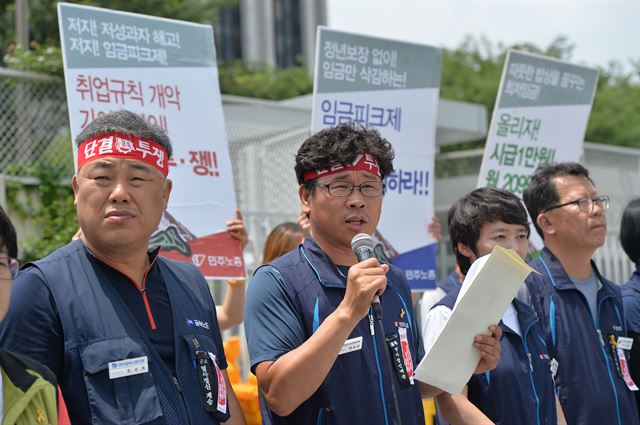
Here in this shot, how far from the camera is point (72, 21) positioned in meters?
4.88

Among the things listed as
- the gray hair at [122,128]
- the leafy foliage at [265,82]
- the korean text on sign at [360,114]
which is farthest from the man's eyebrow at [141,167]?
the leafy foliage at [265,82]

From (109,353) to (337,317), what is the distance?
68 cm

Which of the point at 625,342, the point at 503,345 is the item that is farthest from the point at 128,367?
the point at 625,342

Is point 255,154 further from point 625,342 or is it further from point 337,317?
point 337,317

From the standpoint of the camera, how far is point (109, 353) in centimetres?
251

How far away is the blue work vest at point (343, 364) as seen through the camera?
274cm

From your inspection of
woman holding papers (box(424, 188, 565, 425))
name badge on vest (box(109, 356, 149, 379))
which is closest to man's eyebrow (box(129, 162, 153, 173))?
name badge on vest (box(109, 356, 149, 379))

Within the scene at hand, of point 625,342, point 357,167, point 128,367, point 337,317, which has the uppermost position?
point 357,167

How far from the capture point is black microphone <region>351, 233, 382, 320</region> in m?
2.62

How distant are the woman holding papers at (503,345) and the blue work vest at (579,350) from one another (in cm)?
26

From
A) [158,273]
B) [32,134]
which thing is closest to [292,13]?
[32,134]

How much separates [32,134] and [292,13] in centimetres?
4669

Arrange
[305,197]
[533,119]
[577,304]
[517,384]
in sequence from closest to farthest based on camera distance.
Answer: [305,197] < [517,384] < [577,304] < [533,119]

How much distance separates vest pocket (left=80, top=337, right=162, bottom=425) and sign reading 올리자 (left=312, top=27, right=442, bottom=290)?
10.4 feet
